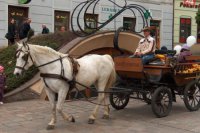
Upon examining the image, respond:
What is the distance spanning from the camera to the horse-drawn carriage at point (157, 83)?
8.93 meters

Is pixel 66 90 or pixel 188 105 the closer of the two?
pixel 66 90

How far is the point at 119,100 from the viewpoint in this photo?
391 inches

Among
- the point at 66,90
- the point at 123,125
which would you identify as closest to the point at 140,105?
the point at 123,125

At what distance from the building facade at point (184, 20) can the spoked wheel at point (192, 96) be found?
2122 cm

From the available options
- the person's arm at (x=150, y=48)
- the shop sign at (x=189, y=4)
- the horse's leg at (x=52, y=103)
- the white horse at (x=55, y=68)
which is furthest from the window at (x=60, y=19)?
the horse's leg at (x=52, y=103)

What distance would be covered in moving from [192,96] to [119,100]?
5.99 ft

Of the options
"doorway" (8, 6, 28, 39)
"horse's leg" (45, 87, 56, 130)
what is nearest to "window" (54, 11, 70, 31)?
"doorway" (8, 6, 28, 39)

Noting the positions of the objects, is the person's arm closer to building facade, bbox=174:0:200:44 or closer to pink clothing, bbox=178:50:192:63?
pink clothing, bbox=178:50:192:63

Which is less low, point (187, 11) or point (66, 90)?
point (187, 11)

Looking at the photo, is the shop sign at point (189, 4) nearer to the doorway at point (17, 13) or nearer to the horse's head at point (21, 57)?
the doorway at point (17, 13)

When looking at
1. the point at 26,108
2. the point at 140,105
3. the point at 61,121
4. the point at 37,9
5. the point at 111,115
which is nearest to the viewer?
the point at 61,121

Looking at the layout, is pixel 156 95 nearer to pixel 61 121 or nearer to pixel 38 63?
pixel 61 121

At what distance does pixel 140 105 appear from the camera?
35.1ft

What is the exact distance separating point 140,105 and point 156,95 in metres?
2.01
